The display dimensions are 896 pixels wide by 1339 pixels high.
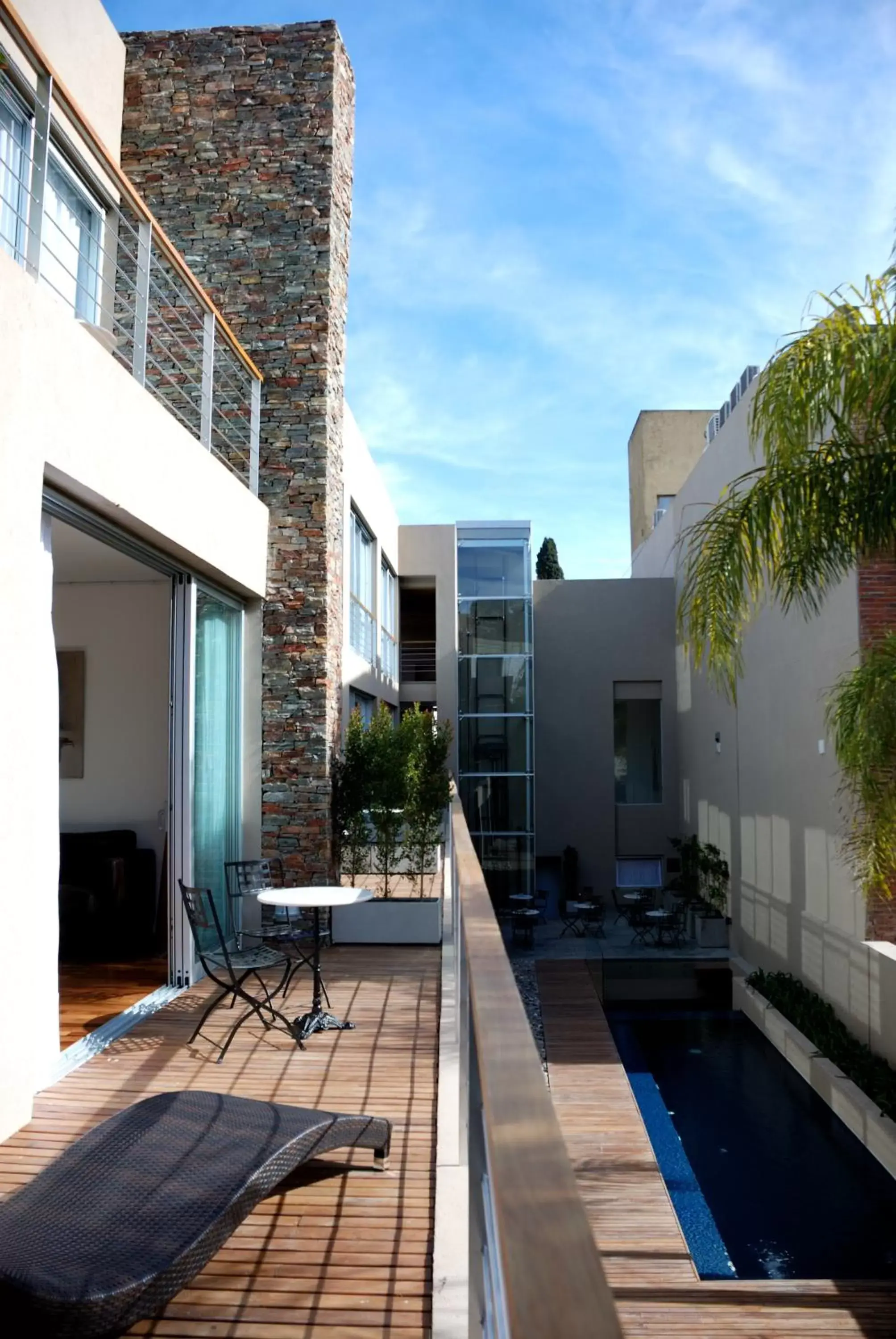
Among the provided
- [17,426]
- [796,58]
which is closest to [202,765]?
[17,426]

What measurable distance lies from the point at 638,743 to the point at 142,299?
52.0 feet

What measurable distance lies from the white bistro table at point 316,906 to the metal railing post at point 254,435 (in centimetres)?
368

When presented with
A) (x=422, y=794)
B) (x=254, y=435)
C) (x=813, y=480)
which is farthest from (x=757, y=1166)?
(x=254, y=435)

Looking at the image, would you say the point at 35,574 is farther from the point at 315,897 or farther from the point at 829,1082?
the point at 829,1082

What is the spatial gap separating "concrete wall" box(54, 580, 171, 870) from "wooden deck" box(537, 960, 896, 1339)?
414 centimetres

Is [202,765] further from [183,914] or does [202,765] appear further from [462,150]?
[462,150]

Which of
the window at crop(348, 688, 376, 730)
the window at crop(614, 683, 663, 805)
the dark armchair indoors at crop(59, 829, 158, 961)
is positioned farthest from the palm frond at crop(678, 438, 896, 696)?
the window at crop(614, 683, 663, 805)

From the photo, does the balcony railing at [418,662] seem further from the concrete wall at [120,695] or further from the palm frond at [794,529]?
the palm frond at [794,529]

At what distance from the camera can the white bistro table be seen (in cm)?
550

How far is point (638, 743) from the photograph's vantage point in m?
20.2

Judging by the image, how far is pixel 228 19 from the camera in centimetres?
891

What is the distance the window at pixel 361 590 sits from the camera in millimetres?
12273

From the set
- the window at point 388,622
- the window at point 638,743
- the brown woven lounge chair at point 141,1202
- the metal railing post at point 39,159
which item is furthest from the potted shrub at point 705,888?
the metal railing post at point 39,159

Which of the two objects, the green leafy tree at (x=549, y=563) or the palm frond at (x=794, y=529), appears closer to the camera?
the palm frond at (x=794, y=529)
